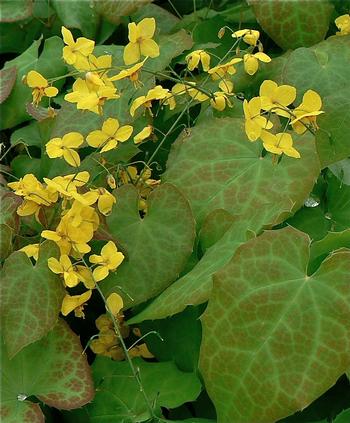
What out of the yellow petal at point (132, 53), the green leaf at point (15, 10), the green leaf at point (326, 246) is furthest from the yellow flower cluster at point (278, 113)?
the green leaf at point (15, 10)

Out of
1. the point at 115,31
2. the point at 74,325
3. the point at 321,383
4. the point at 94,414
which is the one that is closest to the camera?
the point at 321,383

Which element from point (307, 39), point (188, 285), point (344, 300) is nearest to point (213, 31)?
point (307, 39)

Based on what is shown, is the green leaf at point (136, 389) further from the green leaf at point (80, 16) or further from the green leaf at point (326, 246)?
the green leaf at point (80, 16)

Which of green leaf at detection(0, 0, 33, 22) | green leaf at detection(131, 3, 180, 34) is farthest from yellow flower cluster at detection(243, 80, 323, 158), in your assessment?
A: green leaf at detection(0, 0, 33, 22)

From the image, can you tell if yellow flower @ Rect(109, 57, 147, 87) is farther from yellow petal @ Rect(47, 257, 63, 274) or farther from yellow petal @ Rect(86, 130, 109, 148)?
yellow petal @ Rect(47, 257, 63, 274)

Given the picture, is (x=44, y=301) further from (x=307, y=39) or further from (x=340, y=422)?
(x=307, y=39)
